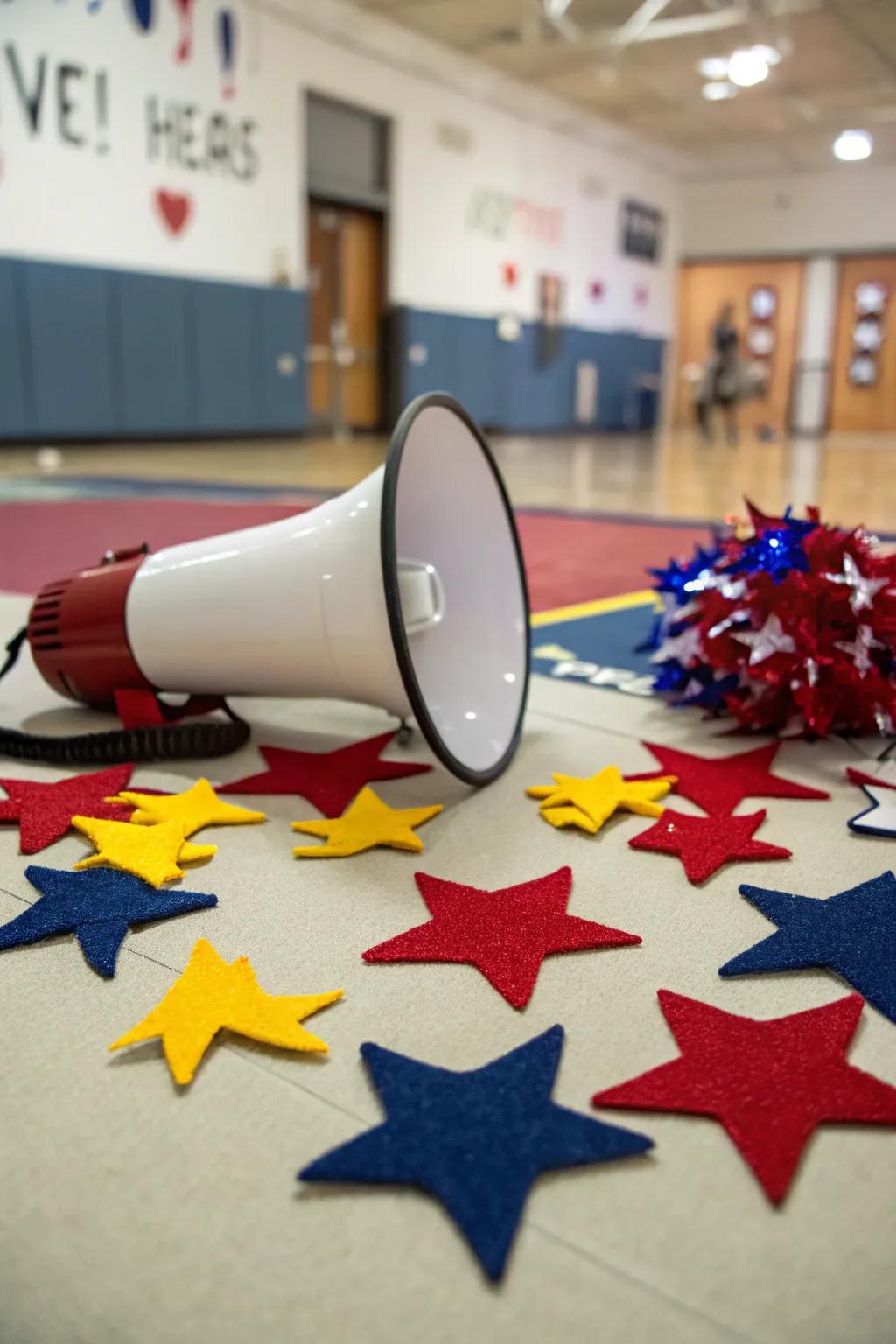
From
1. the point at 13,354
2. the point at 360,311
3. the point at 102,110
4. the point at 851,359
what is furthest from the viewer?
the point at 851,359

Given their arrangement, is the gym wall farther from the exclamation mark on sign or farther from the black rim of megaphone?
Answer: the black rim of megaphone

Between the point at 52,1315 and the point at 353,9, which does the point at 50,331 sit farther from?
the point at 52,1315

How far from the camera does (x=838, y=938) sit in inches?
39.1

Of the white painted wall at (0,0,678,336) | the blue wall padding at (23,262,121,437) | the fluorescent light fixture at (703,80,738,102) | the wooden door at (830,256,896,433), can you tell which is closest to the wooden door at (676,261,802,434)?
the wooden door at (830,256,896,433)

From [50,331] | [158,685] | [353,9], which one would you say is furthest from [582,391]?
[158,685]

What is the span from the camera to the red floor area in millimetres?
2766

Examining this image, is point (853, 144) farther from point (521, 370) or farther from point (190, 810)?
point (190, 810)

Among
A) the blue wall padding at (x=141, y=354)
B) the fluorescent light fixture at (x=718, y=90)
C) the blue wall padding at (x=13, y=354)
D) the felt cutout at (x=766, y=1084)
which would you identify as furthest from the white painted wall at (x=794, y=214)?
the felt cutout at (x=766, y=1084)

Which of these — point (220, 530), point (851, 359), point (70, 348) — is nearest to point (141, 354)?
point (70, 348)

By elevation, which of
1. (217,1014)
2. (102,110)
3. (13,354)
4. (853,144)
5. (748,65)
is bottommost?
(217,1014)

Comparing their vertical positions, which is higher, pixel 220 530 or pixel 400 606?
pixel 400 606

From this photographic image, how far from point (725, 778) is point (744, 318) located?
14715 millimetres

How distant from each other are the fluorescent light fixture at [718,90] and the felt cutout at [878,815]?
35.1 feet

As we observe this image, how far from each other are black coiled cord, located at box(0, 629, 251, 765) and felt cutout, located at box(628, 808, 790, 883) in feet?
1.98
